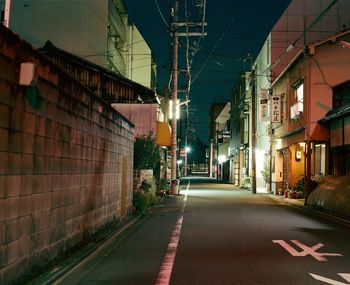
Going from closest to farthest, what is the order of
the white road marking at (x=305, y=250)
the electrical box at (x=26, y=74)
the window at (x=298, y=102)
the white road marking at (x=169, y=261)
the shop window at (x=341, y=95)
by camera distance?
the electrical box at (x=26, y=74)
the white road marking at (x=169, y=261)
the white road marking at (x=305, y=250)
the shop window at (x=341, y=95)
the window at (x=298, y=102)

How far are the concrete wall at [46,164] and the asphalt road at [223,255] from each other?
0.81 m

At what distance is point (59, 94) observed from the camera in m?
8.43

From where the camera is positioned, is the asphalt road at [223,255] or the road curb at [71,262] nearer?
the road curb at [71,262]

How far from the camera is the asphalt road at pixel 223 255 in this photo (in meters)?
7.81

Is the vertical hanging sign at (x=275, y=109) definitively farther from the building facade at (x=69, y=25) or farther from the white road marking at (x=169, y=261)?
the white road marking at (x=169, y=261)

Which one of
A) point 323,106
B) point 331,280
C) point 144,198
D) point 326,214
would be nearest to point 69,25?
point 144,198

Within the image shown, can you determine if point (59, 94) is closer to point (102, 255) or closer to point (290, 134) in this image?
point (102, 255)

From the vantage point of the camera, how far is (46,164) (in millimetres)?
7812

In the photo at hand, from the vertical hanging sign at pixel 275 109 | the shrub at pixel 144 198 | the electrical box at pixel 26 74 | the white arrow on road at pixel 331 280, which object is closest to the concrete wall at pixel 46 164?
the electrical box at pixel 26 74

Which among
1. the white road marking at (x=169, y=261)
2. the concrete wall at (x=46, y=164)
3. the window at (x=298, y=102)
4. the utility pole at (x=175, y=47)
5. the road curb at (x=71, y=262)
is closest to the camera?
the concrete wall at (x=46, y=164)

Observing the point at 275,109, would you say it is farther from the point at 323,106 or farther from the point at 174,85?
the point at 174,85

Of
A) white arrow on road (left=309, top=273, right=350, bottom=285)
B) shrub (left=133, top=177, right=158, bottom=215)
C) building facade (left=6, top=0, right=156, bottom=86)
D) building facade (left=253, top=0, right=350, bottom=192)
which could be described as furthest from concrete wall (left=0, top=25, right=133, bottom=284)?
building facade (left=253, top=0, right=350, bottom=192)

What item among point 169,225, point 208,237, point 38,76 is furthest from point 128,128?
point 38,76

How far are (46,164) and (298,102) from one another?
74.4 ft
